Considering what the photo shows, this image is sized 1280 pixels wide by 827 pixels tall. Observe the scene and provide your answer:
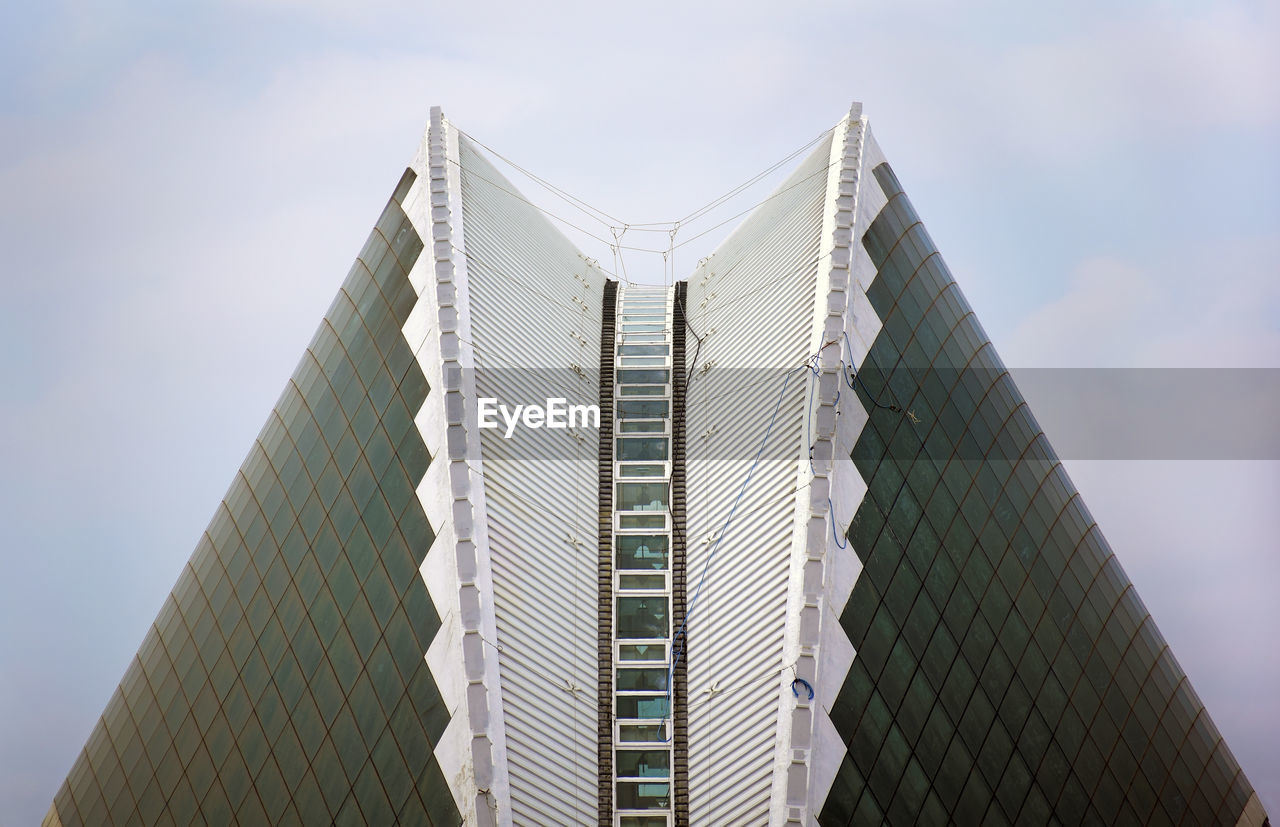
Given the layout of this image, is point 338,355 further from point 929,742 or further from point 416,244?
point 929,742

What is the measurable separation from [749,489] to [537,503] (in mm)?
4507

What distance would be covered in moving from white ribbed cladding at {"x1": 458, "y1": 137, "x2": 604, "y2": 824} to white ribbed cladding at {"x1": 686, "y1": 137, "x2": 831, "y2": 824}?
2.29 m

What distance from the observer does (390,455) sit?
80.8 ft

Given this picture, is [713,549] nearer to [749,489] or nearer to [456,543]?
[749,489]

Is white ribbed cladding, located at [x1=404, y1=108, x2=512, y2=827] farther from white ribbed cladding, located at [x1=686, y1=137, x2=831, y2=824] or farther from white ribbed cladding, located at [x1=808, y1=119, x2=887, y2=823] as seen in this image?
white ribbed cladding, located at [x1=808, y1=119, x2=887, y2=823]

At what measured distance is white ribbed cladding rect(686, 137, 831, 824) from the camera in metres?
21.8

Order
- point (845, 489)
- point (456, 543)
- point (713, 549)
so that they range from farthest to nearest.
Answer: point (713, 549) < point (845, 489) < point (456, 543)

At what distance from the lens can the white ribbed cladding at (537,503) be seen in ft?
71.9

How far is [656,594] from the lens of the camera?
82.0 feet

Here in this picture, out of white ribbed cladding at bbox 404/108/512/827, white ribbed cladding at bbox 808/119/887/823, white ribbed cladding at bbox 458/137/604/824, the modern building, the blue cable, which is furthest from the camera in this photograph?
the blue cable

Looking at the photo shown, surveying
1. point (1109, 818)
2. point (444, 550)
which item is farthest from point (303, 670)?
point (1109, 818)

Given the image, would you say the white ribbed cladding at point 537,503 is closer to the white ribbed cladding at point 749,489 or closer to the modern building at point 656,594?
the modern building at point 656,594

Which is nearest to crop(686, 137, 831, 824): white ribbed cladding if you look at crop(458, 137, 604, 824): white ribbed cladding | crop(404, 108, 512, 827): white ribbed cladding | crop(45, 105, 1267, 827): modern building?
crop(45, 105, 1267, 827): modern building

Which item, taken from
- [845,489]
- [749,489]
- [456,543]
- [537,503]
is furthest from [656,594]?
[456,543]
